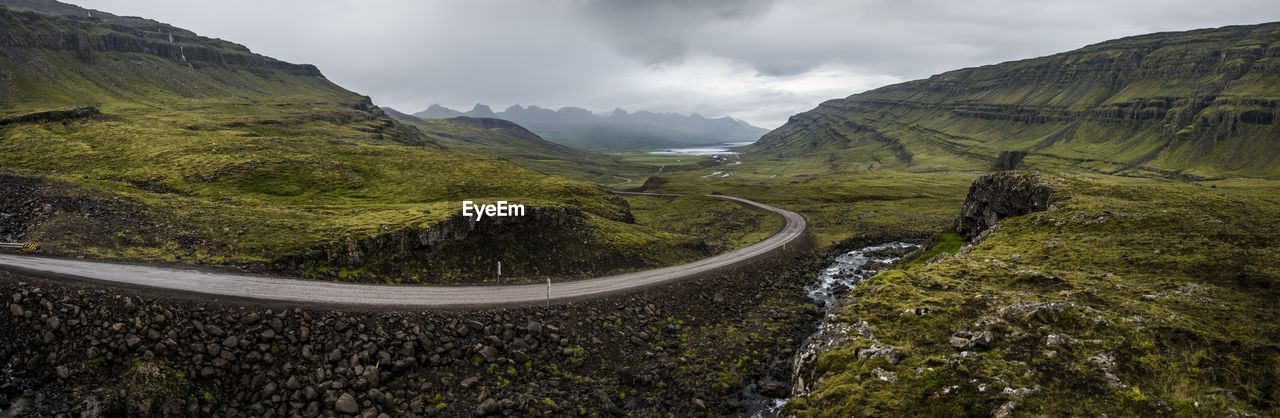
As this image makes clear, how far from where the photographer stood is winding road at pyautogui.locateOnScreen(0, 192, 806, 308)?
2584cm

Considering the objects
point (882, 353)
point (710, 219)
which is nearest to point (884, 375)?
point (882, 353)

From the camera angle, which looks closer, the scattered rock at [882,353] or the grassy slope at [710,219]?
the scattered rock at [882,353]

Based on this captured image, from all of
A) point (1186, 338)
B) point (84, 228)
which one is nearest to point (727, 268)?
point (1186, 338)

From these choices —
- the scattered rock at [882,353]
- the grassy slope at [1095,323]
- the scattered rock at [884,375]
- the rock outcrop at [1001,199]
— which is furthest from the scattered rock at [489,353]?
the rock outcrop at [1001,199]

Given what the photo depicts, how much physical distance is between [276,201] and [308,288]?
29524 mm

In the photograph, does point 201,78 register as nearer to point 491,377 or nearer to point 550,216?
point 550,216

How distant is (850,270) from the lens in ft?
185

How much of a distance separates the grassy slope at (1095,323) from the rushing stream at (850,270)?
738 centimetres

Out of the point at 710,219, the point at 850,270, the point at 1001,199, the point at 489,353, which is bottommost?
the point at 850,270

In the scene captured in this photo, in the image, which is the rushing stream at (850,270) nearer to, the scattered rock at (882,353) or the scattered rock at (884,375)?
the scattered rock at (882,353)

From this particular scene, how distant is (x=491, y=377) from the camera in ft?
86.3

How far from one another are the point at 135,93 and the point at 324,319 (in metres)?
191

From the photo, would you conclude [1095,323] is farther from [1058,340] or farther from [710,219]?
[710,219]

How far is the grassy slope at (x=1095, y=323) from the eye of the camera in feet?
59.2
